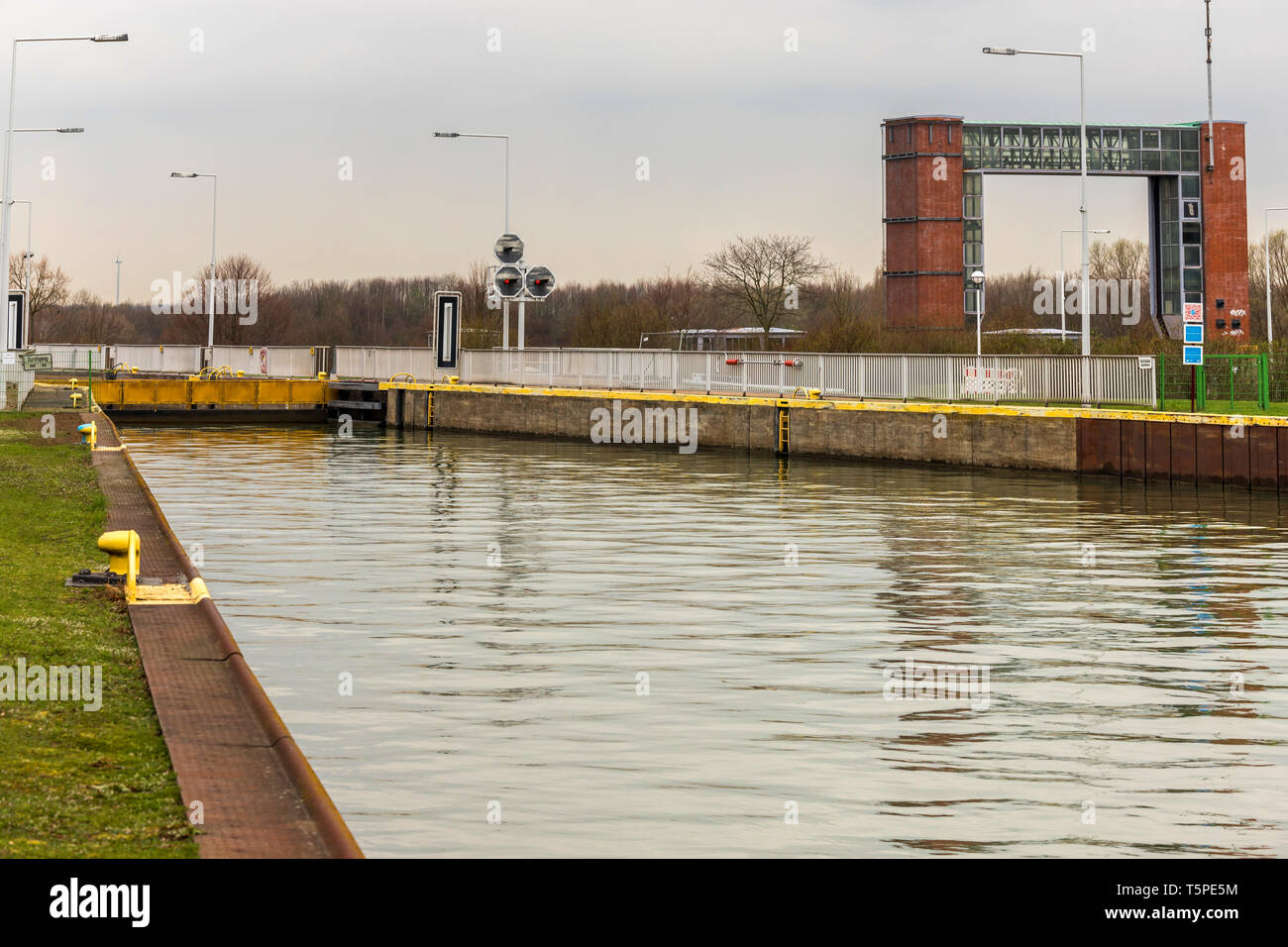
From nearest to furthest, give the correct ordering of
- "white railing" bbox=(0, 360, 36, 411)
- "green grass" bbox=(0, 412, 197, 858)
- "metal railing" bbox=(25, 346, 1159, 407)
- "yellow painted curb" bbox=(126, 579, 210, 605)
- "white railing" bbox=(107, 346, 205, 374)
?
1. "green grass" bbox=(0, 412, 197, 858)
2. "yellow painted curb" bbox=(126, 579, 210, 605)
3. "metal railing" bbox=(25, 346, 1159, 407)
4. "white railing" bbox=(0, 360, 36, 411)
5. "white railing" bbox=(107, 346, 205, 374)

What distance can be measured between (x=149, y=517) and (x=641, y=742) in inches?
450

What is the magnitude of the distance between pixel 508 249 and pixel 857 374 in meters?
15.3

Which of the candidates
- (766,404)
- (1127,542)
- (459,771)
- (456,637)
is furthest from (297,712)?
(766,404)

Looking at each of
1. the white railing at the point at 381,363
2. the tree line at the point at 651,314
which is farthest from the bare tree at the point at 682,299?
the white railing at the point at 381,363

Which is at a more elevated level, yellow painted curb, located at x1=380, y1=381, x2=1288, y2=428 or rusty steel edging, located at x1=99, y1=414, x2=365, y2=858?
yellow painted curb, located at x1=380, y1=381, x2=1288, y2=428

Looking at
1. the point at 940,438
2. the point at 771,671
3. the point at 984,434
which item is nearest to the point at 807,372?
the point at 940,438

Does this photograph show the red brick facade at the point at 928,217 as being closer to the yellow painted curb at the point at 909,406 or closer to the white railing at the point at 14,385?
the yellow painted curb at the point at 909,406

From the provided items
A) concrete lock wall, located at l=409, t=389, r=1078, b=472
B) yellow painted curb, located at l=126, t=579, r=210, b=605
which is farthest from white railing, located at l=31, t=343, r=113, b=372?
yellow painted curb, located at l=126, t=579, r=210, b=605

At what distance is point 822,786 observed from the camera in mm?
9508

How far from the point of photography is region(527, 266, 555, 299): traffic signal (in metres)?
55.5

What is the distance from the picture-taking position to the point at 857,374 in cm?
4516

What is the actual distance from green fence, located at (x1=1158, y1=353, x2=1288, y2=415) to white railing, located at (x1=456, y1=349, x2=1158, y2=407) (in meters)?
0.61

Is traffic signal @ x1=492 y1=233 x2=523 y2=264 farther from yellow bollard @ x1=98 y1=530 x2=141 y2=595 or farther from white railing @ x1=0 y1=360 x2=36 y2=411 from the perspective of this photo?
yellow bollard @ x1=98 y1=530 x2=141 y2=595

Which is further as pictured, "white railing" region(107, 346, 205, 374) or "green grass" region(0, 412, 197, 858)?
"white railing" region(107, 346, 205, 374)
